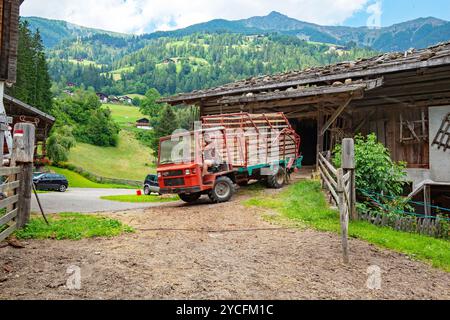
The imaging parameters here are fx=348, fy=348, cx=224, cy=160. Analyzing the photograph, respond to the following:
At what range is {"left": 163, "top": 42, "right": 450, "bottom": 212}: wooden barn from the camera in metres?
11.4

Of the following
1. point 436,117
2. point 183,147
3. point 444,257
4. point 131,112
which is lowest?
point 444,257

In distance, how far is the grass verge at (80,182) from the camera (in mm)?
39472

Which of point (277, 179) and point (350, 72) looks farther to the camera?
point (350, 72)

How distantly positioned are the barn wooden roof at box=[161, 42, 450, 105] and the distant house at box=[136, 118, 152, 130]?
85930mm

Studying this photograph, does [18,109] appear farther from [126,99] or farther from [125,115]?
[126,99]

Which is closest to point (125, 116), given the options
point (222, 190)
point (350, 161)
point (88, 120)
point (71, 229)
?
point (88, 120)

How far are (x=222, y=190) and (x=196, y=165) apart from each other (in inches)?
50.4

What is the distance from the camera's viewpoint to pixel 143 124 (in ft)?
339

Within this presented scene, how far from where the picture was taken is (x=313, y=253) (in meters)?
6.02

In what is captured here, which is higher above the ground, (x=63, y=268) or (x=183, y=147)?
(x=183, y=147)

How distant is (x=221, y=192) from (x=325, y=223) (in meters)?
3.83

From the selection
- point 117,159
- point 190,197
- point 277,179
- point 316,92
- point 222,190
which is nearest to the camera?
point 222,190
